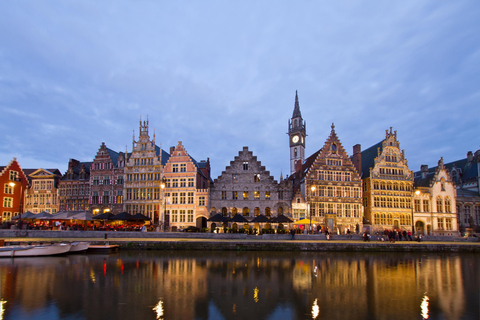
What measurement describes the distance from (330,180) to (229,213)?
15693 millimetres

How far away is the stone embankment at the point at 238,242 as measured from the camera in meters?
32.4

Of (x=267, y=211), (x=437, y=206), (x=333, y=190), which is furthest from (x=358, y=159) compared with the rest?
(x=267, y=211)

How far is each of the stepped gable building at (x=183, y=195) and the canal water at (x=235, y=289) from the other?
21736mm

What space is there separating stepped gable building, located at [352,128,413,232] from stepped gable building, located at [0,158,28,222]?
5342cm

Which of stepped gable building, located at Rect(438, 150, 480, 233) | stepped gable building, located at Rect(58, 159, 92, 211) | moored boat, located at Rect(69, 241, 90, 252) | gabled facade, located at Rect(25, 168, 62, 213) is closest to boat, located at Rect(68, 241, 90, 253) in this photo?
moored boat, located at Rect(69, 241, 90, 252)

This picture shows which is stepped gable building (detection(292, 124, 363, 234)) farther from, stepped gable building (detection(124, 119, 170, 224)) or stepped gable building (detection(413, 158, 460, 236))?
stepped gable building (detection(124, 119, 170, 224))

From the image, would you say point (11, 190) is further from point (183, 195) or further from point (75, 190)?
point (183, 195)

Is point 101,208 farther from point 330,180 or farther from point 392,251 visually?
point 392,251

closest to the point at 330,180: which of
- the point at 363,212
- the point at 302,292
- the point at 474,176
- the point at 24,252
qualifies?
the point at 363,212

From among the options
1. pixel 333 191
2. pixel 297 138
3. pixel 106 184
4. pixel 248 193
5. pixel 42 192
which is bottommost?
pixel 248 193

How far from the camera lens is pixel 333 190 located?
1930 inches

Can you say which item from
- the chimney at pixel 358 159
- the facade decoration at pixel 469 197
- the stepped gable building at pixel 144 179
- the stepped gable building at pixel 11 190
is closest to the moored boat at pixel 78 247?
the stepped gable building at pixel 144 179

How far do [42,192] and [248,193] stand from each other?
3496 cm

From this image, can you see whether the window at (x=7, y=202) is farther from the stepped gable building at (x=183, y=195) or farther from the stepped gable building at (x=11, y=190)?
the stepped gable building at (x=183, y=195)
